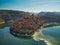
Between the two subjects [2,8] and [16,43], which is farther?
[2,8]

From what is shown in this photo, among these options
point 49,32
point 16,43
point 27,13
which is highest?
point 27,13

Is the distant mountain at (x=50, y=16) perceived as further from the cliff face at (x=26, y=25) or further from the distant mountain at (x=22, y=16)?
the cliff face at (x=26, y=25)

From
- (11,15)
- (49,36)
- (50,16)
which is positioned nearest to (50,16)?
(50,16)

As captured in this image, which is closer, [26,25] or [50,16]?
[26,25]

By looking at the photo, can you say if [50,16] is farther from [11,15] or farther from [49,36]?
[11,15]

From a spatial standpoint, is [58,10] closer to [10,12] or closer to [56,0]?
[56,0]

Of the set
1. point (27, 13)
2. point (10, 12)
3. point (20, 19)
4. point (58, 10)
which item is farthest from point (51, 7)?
point (10, 12)

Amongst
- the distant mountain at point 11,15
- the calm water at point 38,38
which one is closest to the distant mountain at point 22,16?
the distant mountain at point 11,15
